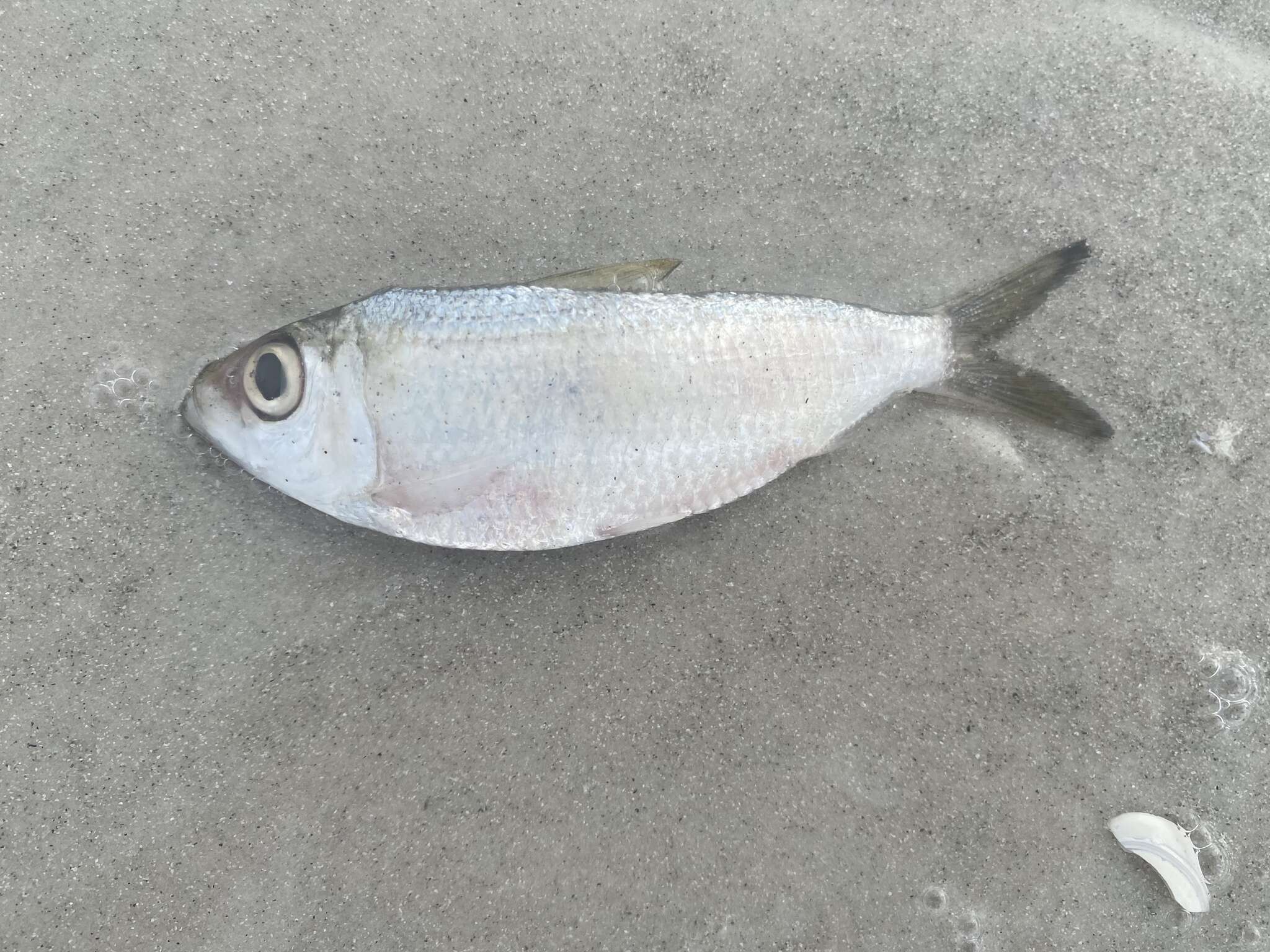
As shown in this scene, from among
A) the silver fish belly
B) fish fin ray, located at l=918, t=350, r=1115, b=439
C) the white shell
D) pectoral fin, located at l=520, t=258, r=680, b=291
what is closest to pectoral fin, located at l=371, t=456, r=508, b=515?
the silver fish belly

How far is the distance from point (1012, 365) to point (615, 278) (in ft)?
4.92

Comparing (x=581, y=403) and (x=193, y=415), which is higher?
(x=581, y=403)

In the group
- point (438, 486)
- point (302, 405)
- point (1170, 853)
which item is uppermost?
point (302, 405)

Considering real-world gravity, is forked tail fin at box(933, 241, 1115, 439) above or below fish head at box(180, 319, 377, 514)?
above

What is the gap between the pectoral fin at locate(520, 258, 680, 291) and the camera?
92.0 inches

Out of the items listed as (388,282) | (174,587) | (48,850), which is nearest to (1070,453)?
(388,282)

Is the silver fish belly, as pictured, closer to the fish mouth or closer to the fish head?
the fish head

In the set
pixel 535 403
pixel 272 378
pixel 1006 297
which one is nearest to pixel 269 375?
pixel 272 378

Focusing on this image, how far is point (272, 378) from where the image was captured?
2.23 m

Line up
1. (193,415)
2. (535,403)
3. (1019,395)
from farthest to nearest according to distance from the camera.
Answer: (1019,395) < (193,415) < (535,403)

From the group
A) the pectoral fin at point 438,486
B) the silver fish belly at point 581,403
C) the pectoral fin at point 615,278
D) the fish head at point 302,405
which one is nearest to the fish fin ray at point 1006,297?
the silver fish belly at point 581,403

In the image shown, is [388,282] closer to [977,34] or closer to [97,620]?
[97,620]

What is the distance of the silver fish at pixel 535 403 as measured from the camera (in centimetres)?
222

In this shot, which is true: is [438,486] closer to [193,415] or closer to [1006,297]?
[193,415]
